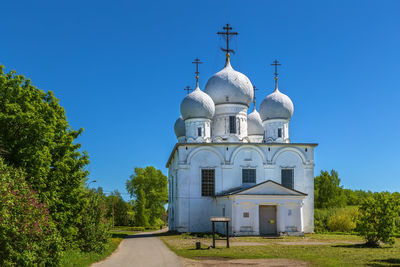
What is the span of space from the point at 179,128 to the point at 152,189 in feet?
59.6

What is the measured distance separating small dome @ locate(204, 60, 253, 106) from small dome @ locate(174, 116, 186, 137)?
7361mm

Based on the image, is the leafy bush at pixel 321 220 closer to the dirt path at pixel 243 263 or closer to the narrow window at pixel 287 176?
the narrow window at pixel 287 176

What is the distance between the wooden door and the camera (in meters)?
34.0

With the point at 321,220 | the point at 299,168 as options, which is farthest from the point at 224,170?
the point at 321,220

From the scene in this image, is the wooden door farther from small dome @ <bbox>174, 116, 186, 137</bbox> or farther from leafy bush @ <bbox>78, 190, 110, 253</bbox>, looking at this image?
small dome @ <bbox>174, 116, 186, 137</bbox>

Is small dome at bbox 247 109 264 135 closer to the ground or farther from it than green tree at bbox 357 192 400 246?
farther from it

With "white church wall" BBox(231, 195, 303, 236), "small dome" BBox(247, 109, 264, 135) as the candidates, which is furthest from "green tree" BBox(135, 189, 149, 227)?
"white church wall" BBox(231, 195, 303, 236)

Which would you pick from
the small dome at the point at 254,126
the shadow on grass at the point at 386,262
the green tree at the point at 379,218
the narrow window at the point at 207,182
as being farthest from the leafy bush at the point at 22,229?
the small dome at the point at 254,126

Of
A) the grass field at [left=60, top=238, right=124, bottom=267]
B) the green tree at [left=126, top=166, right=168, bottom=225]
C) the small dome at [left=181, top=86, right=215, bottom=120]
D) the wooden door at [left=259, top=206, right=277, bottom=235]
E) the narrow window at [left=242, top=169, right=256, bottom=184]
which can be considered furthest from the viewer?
the green tree at [left=126, top=166, right=168, bottom=225]

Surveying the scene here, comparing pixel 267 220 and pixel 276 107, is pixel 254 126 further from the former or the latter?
pixel 267 220

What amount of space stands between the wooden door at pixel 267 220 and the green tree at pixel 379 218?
986 centimetres

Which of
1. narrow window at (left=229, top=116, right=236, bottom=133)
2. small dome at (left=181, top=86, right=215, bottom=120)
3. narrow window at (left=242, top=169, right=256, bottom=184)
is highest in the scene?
small dome at (left=181, top=86, right=215, bottom=120)

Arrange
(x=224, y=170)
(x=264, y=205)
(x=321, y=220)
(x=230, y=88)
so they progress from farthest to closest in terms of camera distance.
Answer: (x=230, y=88) < (x=321, y=220) < (x=224, y=170) < (x=264, y=205)

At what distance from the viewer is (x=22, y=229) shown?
13344 millimetres
